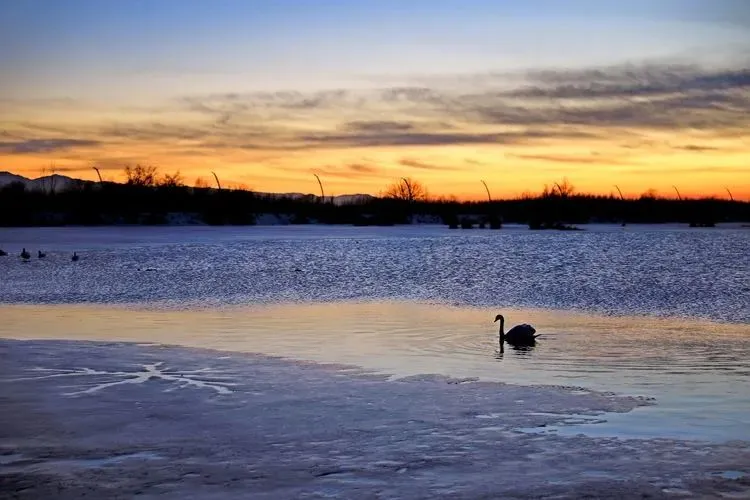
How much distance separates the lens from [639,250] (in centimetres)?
4369

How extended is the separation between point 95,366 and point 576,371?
604 cm

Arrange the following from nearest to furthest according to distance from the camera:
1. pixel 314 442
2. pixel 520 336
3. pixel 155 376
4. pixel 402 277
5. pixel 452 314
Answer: pixel 314 442, pixel 155 376, pixel 520 336, pixel 452 314, pixel 402 277

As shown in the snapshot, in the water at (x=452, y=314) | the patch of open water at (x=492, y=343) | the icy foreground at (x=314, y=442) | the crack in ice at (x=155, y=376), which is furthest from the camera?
the water at (x=452, y=314)

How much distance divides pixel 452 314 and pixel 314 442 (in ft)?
34.1

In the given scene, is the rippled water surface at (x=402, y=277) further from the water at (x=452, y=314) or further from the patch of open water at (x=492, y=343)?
the patch of open water at (x=492, y=343)

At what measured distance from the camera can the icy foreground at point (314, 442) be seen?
6.21 meters

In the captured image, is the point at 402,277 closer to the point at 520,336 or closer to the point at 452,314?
the point at 452,314

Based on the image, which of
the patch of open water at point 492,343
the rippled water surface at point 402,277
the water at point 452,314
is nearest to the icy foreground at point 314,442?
the patch of open water at point 492,343

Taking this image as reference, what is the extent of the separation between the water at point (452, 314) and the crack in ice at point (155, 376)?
1870 mm

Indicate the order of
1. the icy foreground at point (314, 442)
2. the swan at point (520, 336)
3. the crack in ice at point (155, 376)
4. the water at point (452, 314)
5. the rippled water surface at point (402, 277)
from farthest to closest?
1. the rippled water surface at point (402, 277)
2. the swan at point (520, 336)
3. the water at point (452, 314)
4. the crack in ice at point (155, 376)
5. the icy foreground at point (314, 442)

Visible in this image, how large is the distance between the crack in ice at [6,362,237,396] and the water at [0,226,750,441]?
1.87 m

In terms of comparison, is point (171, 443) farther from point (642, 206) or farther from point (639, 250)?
point (642, 206)

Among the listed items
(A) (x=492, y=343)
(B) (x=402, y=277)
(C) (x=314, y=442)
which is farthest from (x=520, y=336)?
(B) (x=402, y=277)

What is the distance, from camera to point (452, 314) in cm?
1764
